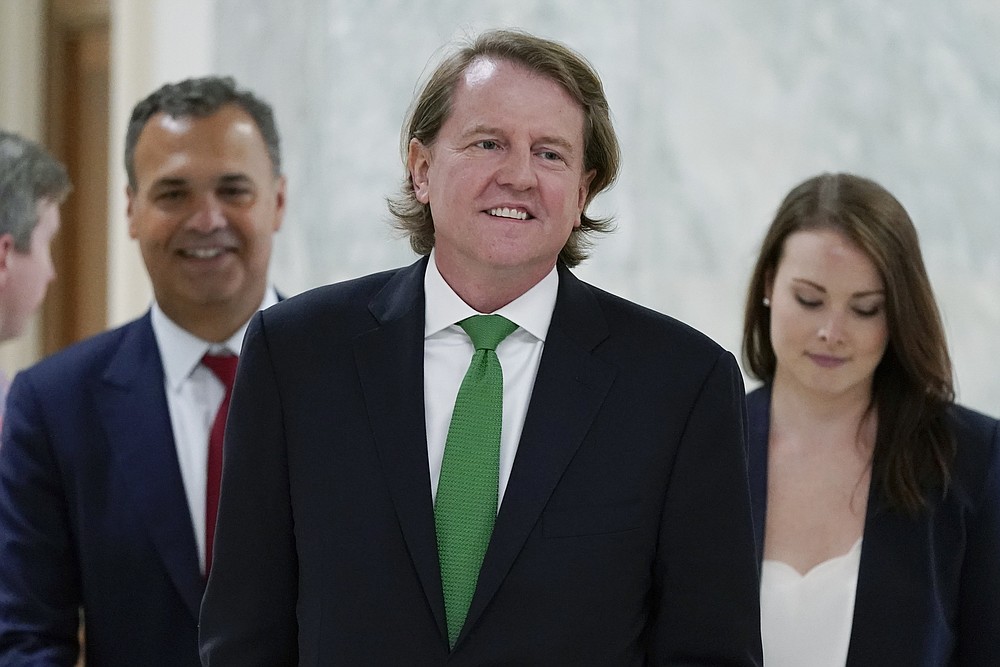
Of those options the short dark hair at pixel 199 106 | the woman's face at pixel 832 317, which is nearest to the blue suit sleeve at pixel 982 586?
the woman's face at pixel 832 317

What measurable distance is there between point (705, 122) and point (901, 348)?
4.90 feet

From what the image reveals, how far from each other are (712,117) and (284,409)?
2326mm

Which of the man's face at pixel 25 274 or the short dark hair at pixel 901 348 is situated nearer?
the short dark hair at pixel 901 348

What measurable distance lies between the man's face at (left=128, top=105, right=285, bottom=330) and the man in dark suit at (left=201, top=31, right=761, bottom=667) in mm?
745

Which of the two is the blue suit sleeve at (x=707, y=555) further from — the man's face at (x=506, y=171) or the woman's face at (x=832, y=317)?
the woman's face at (x=832, y=317)

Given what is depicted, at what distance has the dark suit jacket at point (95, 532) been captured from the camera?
90.0 inches

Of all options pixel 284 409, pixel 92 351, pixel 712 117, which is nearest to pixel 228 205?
pixel 92 351

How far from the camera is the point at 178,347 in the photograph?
2500 mm

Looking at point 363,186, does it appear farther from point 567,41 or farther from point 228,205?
point 228,205

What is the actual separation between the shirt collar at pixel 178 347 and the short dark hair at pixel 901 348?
113 cm

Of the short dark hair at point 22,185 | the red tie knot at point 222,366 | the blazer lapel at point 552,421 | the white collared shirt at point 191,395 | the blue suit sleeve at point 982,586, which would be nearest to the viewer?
the blazer lapel at point 552,421

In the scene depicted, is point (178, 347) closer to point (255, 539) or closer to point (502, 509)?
point (255, 539)

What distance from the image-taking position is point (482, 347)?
1796mm

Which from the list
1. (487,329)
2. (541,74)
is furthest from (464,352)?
(541,74)
